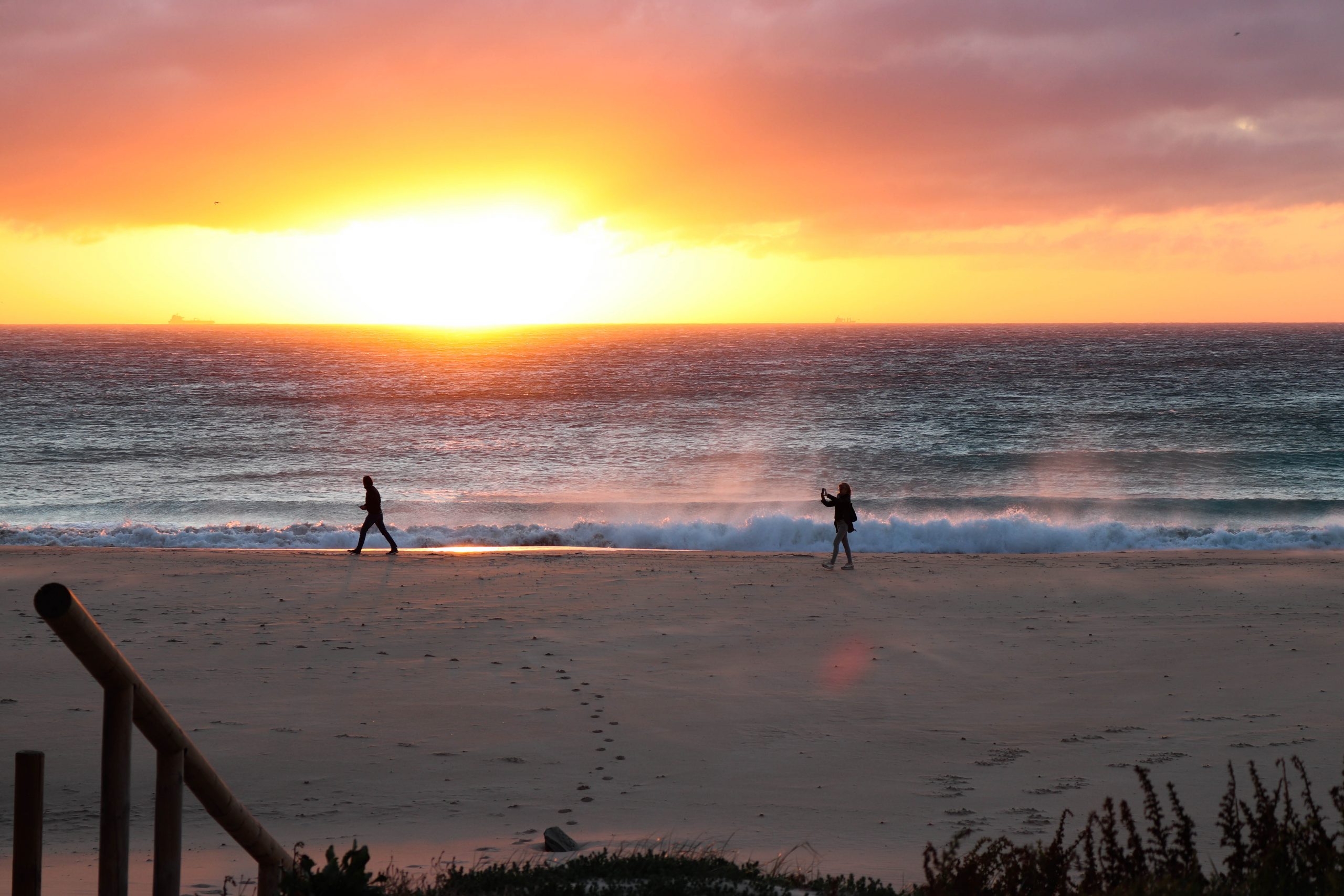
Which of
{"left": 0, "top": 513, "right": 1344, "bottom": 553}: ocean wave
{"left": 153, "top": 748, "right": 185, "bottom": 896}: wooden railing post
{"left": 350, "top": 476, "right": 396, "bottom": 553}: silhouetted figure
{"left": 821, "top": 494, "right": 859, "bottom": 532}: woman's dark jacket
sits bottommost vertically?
{"left": 0, "top": 513, "right": 1344, "bottom": 553}: ocean wave

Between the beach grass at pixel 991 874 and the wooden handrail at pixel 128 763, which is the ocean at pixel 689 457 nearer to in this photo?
the beach grass at pixel 991 874


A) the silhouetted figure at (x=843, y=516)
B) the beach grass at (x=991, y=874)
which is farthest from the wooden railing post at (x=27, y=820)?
the silhouetted figure at (x=843, y=516)

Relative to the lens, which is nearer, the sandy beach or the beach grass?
the beach grass

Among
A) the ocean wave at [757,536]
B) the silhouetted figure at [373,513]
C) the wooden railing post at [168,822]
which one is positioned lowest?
the ocean wave at [757,536]

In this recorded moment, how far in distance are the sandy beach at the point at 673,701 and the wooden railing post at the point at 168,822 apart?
10.0 ft

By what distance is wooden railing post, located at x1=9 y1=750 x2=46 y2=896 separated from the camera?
2.91 meters

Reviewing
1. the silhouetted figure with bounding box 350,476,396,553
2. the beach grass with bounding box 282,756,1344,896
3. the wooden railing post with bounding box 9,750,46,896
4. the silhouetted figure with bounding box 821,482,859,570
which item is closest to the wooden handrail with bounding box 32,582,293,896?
Answer: the wooden railing post with bounding box 9,750,46,896

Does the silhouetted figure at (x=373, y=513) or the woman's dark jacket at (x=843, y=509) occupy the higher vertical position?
the woman's dark jacket at (x=843, y=509)

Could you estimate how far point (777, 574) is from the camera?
1800cm

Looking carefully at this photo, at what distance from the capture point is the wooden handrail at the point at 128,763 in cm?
262

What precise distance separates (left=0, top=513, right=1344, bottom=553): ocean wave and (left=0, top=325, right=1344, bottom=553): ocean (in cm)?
8

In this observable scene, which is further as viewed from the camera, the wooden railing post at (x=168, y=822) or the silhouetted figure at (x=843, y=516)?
the silhouetted figure at (x=843, y=516)

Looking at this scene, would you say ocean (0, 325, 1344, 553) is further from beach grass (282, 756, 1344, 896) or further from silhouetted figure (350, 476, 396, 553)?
beach grass (282, 756, 1344, 896)

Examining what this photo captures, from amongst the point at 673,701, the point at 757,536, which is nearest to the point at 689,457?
the point at 757,536
